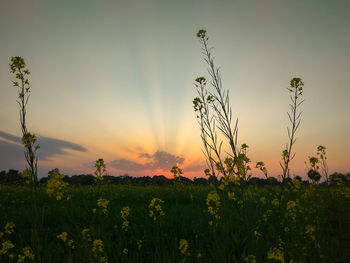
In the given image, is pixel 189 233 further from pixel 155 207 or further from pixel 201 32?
pixel 201 32

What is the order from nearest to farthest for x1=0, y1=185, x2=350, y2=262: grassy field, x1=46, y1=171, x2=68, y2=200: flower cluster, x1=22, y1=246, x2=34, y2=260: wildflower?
x1=0, y1=185, x2=350, y2=262: grassy field
x1=46, y1=171, x2=68, y2=200: flower cluster
x1=22, y1=246, x2=34, y2=260: wildflower

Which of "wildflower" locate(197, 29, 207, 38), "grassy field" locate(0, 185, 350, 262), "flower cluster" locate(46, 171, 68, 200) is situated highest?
"wildflower" locate(197, 29, 207, 38)

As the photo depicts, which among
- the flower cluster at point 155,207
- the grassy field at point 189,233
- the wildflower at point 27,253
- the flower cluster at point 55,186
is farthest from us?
the flower cluster at point 155,207

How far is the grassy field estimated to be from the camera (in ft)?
6.66

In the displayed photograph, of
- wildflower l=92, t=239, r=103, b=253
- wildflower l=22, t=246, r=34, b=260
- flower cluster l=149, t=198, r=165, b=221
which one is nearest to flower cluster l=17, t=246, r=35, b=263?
wildflower l=22, t=246, r=34, b=260

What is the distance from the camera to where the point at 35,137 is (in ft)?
8.64

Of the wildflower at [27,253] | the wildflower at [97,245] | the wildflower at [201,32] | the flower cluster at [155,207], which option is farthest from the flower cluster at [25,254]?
the wildflower at [201,32]

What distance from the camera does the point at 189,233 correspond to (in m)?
4.61

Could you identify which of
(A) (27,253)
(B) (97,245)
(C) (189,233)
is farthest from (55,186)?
(C) (189,233)

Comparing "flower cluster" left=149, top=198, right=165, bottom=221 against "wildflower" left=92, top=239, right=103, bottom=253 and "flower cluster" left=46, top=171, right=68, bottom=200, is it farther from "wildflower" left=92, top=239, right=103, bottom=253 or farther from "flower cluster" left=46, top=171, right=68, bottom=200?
"flower cluster" left=46, top=171, right=68, bottom=200

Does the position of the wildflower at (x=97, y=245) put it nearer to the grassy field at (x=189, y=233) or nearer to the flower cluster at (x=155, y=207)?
the grassy field at (x=189, y=233)

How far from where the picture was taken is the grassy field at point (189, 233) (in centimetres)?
203

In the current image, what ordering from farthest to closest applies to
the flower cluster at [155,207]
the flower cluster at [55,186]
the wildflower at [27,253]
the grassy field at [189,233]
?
the flower cluster at [155,207] → the wildflower at [27,253] → the flower cluster at [55,186] → the grassy field at [189,233]

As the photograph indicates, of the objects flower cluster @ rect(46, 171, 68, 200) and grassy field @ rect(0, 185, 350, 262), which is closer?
grassy field @ rect(0, 185, 350, 262)
